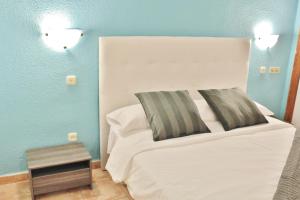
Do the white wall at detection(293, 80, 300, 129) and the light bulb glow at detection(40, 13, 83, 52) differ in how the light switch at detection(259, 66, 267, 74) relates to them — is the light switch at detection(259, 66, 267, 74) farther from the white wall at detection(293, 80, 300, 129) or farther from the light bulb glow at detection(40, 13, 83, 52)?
the light bulb glow at detection(40, 13, 83, 52)

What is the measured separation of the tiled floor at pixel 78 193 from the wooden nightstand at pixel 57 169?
0.23ft

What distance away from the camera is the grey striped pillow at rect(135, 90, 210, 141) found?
2.32 metres

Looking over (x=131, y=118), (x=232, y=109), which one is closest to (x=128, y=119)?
(x=131, y=118)

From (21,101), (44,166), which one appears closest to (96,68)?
(21,101)

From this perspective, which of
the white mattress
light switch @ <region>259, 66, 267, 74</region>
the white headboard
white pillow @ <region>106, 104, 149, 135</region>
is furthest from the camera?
light switch @ <region>259, 66, 267, 74</region>

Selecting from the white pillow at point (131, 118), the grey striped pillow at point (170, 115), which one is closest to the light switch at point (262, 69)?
the white pillow at point (131, 118)

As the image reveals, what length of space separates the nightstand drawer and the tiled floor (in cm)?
7

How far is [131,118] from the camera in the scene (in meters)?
2.41

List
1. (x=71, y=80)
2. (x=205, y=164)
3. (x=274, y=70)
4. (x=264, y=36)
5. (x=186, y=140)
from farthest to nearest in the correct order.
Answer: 1. (x=274, y=70)
2. (x=264, y=36)
3. (x=71, y=80)
4. (x=186, y=140)
5. (x=205, y=164)

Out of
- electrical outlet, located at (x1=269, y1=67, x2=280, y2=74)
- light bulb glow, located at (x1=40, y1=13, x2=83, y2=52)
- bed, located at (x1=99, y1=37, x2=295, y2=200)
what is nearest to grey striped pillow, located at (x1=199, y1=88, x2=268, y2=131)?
bed, located at (x1=99, y1=37, x2=295, y2=200)

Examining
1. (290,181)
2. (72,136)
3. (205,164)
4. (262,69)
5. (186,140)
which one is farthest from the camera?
(262,69)

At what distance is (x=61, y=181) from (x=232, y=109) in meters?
1.66

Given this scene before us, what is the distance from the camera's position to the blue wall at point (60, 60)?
2.26 m

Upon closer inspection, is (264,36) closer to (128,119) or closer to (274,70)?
(274,70)
